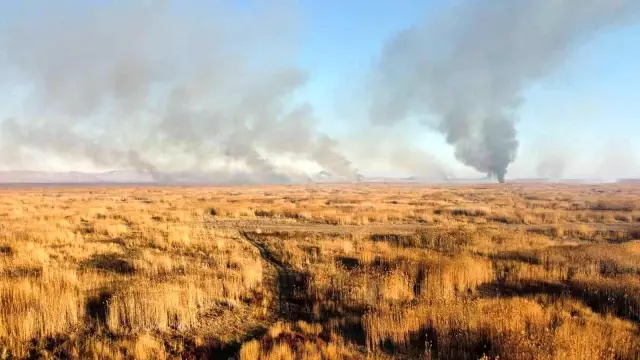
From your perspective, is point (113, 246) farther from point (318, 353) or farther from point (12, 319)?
point (318, 353)

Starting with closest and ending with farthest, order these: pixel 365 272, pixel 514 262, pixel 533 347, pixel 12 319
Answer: pixel 533 347
pixel 12 319
pixel 365 272
pixel 514 262

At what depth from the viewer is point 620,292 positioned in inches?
378

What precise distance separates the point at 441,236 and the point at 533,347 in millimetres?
13377

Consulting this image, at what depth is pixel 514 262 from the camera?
1370 centimetres

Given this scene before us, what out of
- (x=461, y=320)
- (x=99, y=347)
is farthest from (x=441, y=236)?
(x=99, y=347)

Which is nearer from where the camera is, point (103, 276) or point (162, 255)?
point (103, 276)

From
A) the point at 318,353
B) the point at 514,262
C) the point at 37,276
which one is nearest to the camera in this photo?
the point at 318,353

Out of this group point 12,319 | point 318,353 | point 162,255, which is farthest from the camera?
point 162,255

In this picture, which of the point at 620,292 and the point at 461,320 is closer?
the point at 461,320

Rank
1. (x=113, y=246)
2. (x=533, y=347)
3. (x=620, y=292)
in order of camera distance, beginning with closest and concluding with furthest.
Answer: (x=533, y=347) → (x=620, y=292) → (x=113, y=246)

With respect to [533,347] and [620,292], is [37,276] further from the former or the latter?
[620,292]

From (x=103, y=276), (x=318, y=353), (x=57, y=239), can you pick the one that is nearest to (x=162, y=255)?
(x=103, y=276)

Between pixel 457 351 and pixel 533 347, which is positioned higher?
pixel 533 347

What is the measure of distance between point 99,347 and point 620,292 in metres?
11.7
